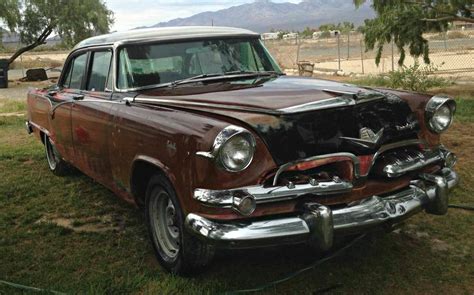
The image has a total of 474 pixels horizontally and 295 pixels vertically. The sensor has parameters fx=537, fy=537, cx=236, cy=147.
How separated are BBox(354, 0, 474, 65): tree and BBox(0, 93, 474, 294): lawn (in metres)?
6.29

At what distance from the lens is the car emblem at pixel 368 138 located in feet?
10.9

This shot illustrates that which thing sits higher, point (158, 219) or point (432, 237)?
point (158, 219)

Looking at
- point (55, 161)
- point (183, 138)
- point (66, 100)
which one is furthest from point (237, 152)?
point (55, 161)

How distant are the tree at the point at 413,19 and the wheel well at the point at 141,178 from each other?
870 cm

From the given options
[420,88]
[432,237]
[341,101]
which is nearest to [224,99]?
[341,101]

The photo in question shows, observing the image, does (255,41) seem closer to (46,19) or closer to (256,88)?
(256,88)

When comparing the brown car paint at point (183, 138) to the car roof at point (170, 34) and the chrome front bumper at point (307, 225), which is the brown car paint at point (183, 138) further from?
the car roof at point (170, 34)

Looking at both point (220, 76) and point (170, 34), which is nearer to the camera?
point (220, 76)

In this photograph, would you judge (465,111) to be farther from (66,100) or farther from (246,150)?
(246,150)

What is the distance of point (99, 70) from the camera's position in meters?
4.94

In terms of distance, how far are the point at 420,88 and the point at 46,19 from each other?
22005 millimetres

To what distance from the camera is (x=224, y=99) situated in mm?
3615

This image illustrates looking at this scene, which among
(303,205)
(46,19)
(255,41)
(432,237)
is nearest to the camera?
(303,205)

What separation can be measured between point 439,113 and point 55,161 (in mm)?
4641
